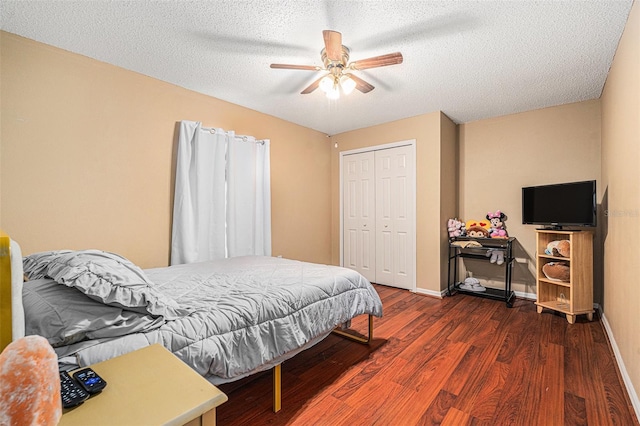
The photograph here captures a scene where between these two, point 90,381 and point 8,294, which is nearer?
point 8,294

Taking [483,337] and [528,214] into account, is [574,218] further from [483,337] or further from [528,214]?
[483,337]

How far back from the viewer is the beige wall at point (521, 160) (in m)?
3.38

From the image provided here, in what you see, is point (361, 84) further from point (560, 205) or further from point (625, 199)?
point (560, 205)

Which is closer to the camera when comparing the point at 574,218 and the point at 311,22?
the point at 311,22

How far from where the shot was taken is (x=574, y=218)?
121 inches

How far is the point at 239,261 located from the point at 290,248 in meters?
1.38

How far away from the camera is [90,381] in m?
0.80

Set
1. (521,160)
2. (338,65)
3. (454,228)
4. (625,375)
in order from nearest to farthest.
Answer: (625,375), (338,65), (521,160), (454,228)

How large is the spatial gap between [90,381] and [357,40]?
2.47 meters

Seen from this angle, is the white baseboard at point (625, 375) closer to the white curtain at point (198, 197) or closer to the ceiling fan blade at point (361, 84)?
the ceiling fan blade at point (361, 84)

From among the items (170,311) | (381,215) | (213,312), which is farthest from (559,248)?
(170,311)

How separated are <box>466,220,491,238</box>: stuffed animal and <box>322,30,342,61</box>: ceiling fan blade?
118 inches

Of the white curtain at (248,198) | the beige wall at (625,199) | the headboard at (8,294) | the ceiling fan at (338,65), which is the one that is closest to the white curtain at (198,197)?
the white curtain at (248,198)

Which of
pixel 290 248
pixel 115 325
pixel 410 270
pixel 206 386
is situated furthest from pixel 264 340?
pixel 410 270
